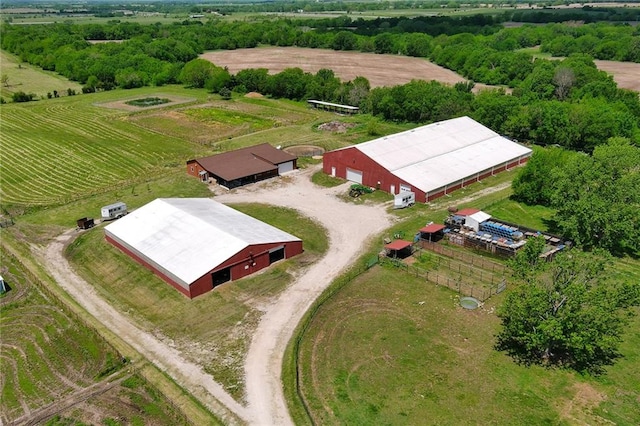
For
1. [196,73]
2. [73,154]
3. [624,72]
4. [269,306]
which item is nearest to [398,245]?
[269,306]

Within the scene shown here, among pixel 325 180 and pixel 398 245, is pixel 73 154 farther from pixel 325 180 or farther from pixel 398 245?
pixel 398 245

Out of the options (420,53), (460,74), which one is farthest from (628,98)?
(420,53)

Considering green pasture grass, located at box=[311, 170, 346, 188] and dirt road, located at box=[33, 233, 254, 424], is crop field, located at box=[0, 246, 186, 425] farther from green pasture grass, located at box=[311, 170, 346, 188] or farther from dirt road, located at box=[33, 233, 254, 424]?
green pasture grass, located at box=[311, 170, 346, 188]

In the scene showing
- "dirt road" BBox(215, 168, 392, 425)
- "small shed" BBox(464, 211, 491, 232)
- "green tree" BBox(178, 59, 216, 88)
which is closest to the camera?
"dirt road" BBox(215, 168, 392, 425)

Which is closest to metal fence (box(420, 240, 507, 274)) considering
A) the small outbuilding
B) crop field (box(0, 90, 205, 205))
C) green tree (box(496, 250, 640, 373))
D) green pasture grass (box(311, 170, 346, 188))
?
green tree (box(496, 250, 640, 373))

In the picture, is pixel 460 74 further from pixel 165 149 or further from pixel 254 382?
pixel 254 382

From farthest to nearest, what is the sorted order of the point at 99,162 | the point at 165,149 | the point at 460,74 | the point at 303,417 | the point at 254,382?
the point at 460,74 → the point at 165,149 → the point at 99,162 → the point at 254,382 → the point at 303,417
